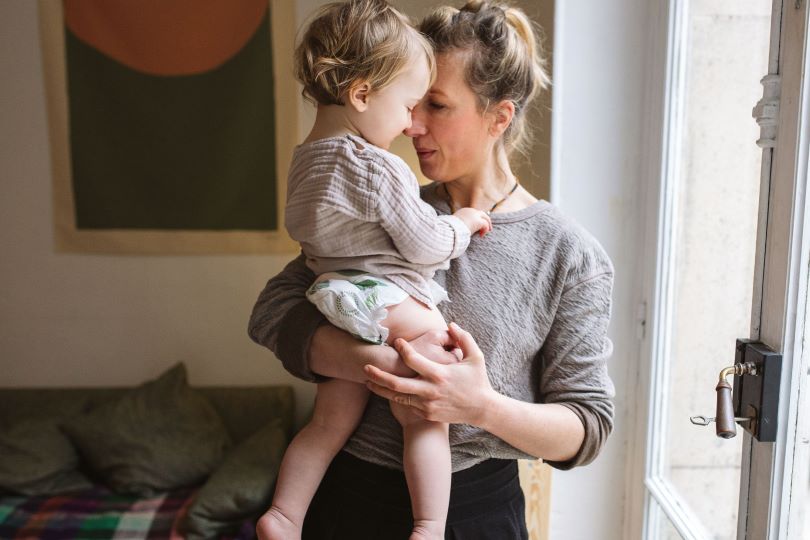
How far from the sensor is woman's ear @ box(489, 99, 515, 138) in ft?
4.05

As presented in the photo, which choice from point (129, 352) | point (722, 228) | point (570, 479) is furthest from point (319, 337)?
point (129, 352)

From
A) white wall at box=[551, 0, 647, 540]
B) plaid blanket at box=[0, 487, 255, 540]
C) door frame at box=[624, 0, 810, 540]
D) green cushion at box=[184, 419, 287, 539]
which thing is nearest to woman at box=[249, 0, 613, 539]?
door frame at box=[624, 0, 810, 540]

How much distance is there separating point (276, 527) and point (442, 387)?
367mm

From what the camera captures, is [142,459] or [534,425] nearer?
[534,425]

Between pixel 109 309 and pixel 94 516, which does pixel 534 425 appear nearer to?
pixel 94 516

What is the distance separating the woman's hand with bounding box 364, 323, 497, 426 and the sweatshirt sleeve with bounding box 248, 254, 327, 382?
0.48 feet

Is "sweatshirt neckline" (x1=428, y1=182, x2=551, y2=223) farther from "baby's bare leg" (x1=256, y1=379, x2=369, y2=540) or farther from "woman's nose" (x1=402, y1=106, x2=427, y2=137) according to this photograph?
"baby's bare leg" (x1=256, y1=379, x2=369, y2=540)

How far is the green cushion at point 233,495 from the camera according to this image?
8.13 ft

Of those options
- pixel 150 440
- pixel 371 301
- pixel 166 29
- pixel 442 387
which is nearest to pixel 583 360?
pixel 442 387

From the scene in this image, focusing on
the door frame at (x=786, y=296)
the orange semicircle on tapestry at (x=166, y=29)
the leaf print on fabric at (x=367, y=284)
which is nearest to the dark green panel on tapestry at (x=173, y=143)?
the orange semicircle on tapestry at (x=166, y=29)

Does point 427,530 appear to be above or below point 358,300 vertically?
below

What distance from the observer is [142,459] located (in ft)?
9.12

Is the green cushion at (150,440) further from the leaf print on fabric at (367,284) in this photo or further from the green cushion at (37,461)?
the leaf print on fabric at (367,284)

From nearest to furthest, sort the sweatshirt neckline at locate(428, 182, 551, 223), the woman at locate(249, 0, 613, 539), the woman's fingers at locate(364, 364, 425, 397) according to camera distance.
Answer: the woman's fingers at locate(364, 364, 425, 397) → the woman at locate(249, 0, 613, 539) → the sweatshirt neckline at locate(428, 182, 551, 223)
